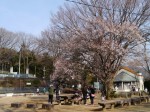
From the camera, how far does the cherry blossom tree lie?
29.2m

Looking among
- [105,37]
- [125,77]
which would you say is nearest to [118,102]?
[105,37]

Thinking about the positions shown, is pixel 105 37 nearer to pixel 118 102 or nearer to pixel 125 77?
pixel 118 102

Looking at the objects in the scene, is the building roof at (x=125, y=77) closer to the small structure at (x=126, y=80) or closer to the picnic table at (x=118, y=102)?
the small structure at (x=126, y=80)

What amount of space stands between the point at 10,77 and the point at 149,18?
39.8 metres

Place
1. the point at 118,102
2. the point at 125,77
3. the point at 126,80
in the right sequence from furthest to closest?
the point at 125,77 < the point at 126,80 < the point at 118,102

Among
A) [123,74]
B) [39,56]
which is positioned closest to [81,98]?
[123,74]

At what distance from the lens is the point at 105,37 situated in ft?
98.3

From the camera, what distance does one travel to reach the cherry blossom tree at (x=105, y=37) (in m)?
29.2

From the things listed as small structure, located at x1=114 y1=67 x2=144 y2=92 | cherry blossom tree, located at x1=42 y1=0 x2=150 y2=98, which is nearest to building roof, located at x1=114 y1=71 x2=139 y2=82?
small structure, located at x1=114 y1=67 x2=144 y2=92

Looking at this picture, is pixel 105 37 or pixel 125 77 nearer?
pixel 105 37

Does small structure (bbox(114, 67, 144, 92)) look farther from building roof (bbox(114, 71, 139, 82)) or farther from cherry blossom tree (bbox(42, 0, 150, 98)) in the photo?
cherry blossom tree (bbox(42, 0, 150, 98))

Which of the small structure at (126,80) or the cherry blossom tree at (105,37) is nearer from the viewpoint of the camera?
the cherry blossom tree at (105,37)

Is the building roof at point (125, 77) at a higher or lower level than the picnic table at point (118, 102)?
higher

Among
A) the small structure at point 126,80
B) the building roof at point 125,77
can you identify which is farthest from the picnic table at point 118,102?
the building roof at point 125,77
